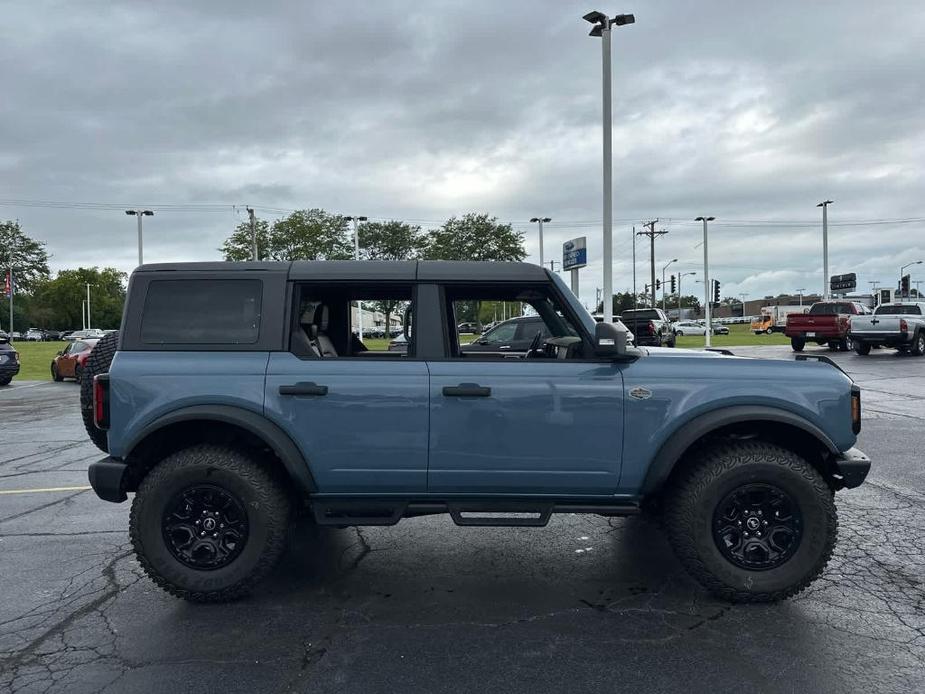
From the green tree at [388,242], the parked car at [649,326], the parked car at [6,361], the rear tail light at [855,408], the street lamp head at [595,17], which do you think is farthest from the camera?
the green tree at [388,242]

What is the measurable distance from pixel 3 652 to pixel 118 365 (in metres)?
1.50

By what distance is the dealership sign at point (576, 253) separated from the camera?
20141mm

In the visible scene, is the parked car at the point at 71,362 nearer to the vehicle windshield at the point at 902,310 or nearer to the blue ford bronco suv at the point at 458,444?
the blue ford bronco suv at the point at 458,444

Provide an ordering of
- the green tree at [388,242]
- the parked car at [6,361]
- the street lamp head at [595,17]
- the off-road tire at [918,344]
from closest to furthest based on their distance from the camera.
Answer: the street lamp head at [595,17] < the parked car at [6,361] < the off-road tire at [918,344] < the green tree at [388,242]

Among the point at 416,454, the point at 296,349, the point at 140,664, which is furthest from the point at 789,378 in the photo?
the point at 140,664

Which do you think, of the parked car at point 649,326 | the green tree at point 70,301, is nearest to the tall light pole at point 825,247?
the parked car at point 649,326

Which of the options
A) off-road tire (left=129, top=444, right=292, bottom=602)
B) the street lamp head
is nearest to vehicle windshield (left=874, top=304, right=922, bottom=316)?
the street lamp head

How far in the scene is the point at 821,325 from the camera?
78.7 ft

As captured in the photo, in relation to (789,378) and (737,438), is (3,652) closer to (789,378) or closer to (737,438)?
(737,438)

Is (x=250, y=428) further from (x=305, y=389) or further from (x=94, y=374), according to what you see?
(x=94, y=374)

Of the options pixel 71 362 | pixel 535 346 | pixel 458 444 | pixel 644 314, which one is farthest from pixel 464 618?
pixel 644 314

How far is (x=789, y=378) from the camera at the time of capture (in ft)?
12.1

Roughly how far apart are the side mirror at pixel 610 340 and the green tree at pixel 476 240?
45.9m

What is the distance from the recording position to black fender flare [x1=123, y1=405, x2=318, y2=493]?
360 cm
